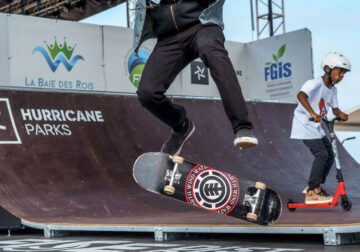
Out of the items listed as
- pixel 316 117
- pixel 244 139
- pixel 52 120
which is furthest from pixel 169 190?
pixel 52 120

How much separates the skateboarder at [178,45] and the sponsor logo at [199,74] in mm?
11238

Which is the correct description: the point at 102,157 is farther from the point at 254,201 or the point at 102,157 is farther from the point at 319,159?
the point at 254,201

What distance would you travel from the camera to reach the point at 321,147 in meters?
6.87

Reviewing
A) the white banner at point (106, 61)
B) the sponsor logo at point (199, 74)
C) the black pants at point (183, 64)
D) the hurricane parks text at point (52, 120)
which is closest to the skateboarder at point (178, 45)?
the black pants at point (183, 64)

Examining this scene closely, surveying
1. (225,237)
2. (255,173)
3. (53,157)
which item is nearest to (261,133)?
(255,173)

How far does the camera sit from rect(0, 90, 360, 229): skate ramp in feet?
25.1

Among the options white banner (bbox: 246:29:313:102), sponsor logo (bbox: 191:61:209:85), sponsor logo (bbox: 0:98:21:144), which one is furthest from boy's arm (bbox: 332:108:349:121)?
white banner (bbox: 246:29:313:102)

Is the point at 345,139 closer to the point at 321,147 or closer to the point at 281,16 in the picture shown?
the point at 321,147

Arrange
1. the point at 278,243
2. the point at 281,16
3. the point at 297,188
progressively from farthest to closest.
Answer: the point at 281,16 → the point at 297,188 → the point at 278,243

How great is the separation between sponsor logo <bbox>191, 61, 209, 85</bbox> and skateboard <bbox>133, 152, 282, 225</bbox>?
36.6ft

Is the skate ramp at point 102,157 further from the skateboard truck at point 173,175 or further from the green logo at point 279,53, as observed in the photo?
the green logo at point 279,53

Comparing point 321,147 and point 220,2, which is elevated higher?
point 220,2

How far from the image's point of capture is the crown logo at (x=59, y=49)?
44.4 ft

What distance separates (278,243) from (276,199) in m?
0.41
